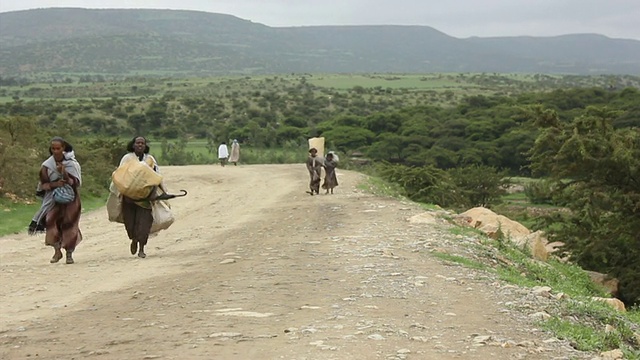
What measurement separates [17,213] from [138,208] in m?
9.03

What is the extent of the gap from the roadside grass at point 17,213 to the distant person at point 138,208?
581 centimetres

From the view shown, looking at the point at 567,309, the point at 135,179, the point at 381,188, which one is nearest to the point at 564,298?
the point at 567,309

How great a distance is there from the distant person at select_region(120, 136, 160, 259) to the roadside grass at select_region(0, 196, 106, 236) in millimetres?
5812

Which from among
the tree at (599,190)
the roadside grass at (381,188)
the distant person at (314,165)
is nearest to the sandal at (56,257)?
the distant person at (314,165)

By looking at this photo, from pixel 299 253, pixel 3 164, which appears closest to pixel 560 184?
Result: pixel 299 253

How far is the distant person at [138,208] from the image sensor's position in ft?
39.1

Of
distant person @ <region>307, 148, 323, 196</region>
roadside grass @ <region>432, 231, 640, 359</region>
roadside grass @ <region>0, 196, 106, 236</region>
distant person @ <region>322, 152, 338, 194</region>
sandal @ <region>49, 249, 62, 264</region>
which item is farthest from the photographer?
distant person @ <region>322, 152, 338, 194</region>

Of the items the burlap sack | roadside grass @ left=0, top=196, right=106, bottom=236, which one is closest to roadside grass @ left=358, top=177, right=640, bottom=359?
the burlap sack

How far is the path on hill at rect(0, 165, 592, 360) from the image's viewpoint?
665cm

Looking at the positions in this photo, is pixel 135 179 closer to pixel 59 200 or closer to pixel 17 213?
pixel 59 200

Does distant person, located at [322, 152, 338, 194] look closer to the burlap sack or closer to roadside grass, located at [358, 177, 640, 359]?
roadside grass, located at [358, 177, 640, 359]

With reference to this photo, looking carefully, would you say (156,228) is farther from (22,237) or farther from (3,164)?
(3,164)

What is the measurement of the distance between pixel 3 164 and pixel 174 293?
47.7ft

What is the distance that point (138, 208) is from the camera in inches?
475
